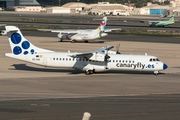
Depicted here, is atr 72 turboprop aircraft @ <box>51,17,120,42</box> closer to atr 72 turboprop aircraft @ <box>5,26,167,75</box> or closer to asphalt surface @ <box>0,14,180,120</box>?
asphalt surface @ <box>0,14,180,120</box>

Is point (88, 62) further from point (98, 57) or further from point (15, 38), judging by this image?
point (15, 38)


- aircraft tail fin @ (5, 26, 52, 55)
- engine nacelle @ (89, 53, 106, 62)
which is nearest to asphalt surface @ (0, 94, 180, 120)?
engine nacelle @ (89, 53, 106, 62)

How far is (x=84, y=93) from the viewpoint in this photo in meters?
41.1

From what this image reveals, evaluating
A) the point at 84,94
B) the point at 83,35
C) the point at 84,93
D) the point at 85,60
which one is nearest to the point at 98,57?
the point at 85,60

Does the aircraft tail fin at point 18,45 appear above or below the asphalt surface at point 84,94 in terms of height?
above

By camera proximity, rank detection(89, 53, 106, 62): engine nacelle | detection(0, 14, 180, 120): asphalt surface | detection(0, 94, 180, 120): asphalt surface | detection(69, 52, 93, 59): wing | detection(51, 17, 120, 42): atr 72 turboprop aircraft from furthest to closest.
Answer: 1. detection(51, 17, 120, 42): atr 72 turboprop aircraft
2. detection(89, 53, 106, 62): engine nacelle
3. detection(69, 52, 93, 59): wing
4. detection(0, 14, 180, 120): asphalt surface
5. detection(0, 94, 180, 120): asphalt surface

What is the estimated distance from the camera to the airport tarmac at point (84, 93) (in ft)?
97.4

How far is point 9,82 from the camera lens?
154 feet

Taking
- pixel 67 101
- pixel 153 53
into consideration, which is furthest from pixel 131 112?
pixel 153 53

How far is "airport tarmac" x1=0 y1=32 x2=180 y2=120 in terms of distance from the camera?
97.4ft

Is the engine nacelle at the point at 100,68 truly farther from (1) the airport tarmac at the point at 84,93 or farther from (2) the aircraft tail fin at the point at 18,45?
(2) the aircraft tail fin at the point at 18,45

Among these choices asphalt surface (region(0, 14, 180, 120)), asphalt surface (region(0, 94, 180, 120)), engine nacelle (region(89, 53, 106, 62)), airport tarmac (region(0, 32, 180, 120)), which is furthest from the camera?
engine nacelle (region(89, 53, 106, 62))

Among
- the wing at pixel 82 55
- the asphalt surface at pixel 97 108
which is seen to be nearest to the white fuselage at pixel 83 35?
the wing at pixel 82 55

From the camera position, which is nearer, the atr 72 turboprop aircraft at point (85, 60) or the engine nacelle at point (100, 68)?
the atr 72 turboprop aircraft at point (85, 60)
